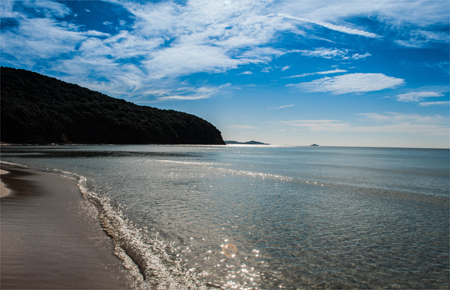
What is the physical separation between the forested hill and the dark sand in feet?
365

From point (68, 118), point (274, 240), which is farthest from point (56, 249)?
point (68, 118)

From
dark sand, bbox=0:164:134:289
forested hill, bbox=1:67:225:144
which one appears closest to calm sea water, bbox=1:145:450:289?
dark sand, bbox=0:164:134:289

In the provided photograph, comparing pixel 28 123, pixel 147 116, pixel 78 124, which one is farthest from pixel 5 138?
pixel 147 116

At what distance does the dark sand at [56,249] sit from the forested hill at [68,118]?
365ft

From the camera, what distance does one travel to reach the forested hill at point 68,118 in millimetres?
100125

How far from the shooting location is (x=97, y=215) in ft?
31.1

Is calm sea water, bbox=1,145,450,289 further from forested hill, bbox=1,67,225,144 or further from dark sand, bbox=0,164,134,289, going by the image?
forested hill, bbox=1,67,225,144

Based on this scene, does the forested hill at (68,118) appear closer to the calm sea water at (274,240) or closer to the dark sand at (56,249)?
the dark sand at (56,249)

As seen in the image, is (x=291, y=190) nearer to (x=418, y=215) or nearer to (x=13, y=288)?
(x=418, y=215)

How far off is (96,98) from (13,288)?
20755cm

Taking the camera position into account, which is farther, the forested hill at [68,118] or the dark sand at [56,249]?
the forested hill at [68,118]

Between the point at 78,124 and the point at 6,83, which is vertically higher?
the point at 6,83

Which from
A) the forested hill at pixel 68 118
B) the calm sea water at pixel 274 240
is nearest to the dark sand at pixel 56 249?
the calm sea water at pixel 274 240

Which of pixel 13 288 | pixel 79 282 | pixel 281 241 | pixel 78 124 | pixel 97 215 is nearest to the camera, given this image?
pixel 13 288
